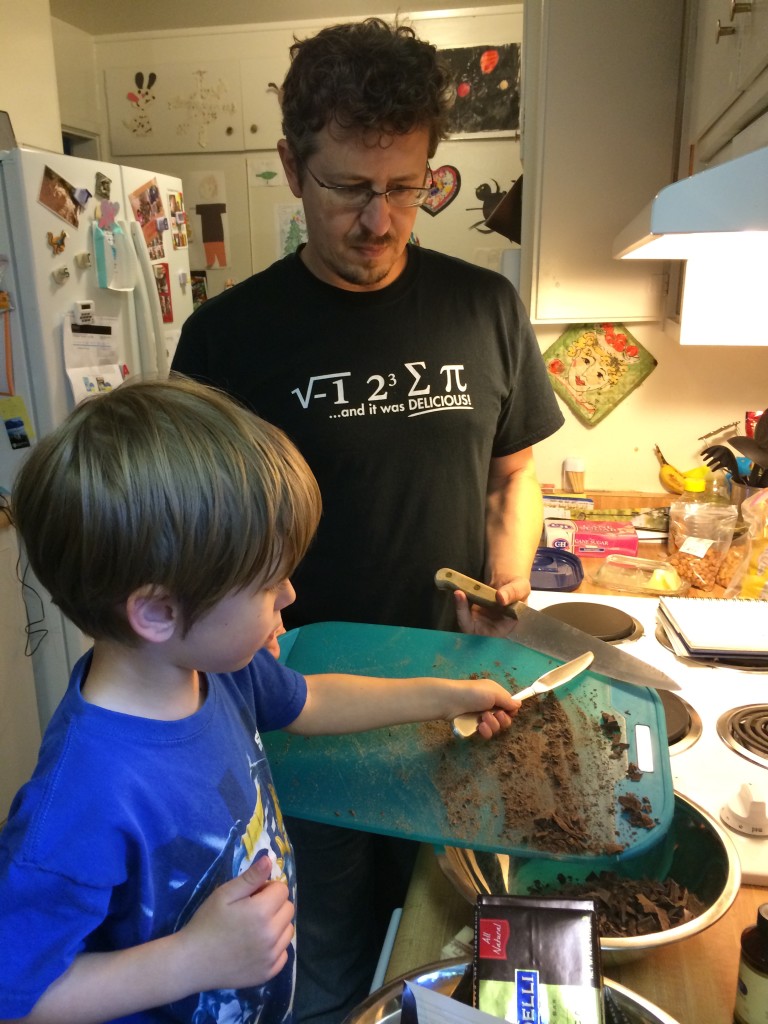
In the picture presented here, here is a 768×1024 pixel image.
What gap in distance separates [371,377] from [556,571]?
2.33 feet

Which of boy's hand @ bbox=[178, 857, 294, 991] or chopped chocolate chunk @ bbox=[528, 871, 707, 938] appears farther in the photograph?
chopped chocolate chunk @ bbox=[528, 871, 707, 938]

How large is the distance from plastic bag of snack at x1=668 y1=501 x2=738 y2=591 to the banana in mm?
214

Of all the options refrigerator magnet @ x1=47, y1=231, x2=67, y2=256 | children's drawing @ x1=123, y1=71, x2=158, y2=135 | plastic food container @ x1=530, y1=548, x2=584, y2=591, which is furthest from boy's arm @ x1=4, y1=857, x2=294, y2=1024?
children's drawing @ x1=123, y1=71, x2=158, y2=135

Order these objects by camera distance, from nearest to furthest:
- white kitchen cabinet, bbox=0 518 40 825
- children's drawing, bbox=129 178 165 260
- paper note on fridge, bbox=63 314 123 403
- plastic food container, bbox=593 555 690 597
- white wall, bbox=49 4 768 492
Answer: plastic food container, bbox=593 555 690 597 < white wall, bbox=49 4 768 492 < white kitchen cabinet, bbox=0 518 40 825 < paper note on fridge, bbox=63 314 123 403 < children's drawing, bbox=129 178 165 260

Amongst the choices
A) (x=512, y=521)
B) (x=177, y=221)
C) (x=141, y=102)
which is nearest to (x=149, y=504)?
(x=512, y=521)

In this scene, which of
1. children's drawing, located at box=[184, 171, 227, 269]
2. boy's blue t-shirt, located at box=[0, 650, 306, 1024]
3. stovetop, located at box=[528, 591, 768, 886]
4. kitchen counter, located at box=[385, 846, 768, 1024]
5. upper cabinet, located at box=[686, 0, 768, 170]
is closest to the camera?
boy's blue t-shirt, located at box=[0, 650, 306, 1024]

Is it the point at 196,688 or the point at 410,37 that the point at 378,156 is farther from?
the point at 196,688

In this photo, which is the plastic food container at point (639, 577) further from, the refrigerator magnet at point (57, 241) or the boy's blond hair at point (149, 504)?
the refrigerator magnet at point (57, 241)

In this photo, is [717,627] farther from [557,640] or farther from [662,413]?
[662,413]

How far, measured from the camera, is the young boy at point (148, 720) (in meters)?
0.57

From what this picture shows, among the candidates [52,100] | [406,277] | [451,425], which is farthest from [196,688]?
[52,100]

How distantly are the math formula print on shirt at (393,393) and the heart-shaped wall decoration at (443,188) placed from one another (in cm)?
239

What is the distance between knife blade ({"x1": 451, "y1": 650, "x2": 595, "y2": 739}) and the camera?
3.04ft

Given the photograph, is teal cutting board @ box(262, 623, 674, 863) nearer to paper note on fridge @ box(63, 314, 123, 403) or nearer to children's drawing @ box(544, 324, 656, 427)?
children's drawing @ box(544, 324, 656, 427)
